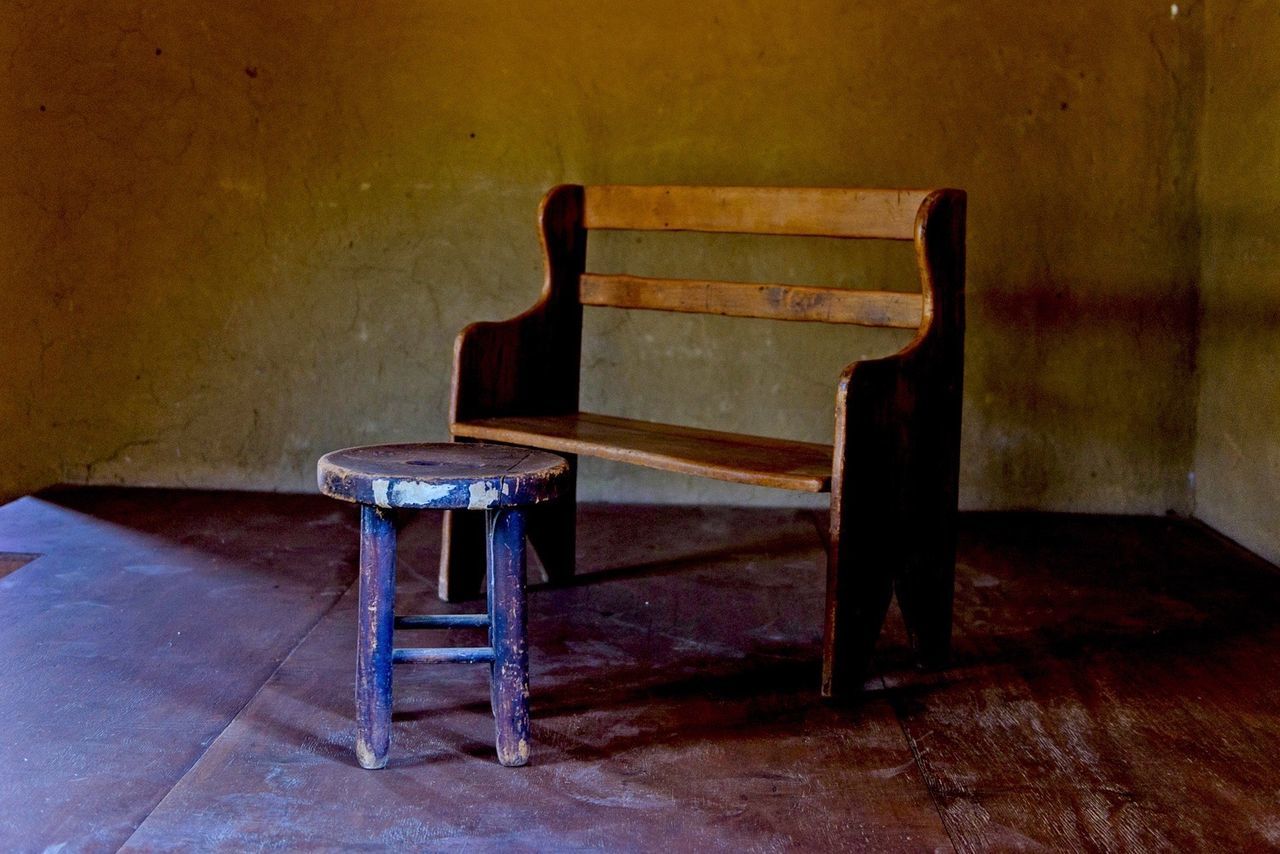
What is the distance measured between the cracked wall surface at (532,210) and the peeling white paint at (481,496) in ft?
7.72

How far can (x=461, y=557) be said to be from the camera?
3156mm

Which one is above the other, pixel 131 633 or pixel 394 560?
pixel 394 560

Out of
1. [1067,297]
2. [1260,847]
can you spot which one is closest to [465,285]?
[1067,297]

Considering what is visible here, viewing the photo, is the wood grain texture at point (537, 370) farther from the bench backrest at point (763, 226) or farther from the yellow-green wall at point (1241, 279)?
the yellow-green wall at point (1241, 279)

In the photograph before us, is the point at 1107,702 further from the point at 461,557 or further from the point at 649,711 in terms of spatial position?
the point at 461,557

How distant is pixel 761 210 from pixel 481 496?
1265mm

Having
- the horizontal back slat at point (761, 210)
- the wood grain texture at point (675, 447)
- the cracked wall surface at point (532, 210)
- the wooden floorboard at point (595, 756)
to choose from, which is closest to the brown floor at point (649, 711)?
the wooden floorboard at point (595, 756)

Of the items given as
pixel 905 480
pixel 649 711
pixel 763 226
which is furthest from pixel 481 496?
pixel 763 226

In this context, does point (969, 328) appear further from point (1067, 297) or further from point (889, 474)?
point (889, 474)

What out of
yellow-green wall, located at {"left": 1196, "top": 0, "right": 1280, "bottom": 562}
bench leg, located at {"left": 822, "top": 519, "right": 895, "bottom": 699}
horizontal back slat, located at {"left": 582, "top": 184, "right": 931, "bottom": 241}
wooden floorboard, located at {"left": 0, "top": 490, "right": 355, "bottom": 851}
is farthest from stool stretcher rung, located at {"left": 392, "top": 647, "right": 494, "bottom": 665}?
yellow-green wall, located at {"left": 1196, "top": 0, "right": 1280, "bottom": 562}

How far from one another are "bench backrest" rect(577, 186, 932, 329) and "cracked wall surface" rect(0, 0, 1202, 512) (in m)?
1.09

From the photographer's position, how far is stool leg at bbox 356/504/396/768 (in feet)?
6.95

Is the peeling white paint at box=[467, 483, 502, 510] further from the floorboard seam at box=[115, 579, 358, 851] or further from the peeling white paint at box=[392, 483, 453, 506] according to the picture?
the floorboard seam at box=[115, 579, 358, 851]

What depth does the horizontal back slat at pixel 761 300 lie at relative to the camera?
2.71 meters
